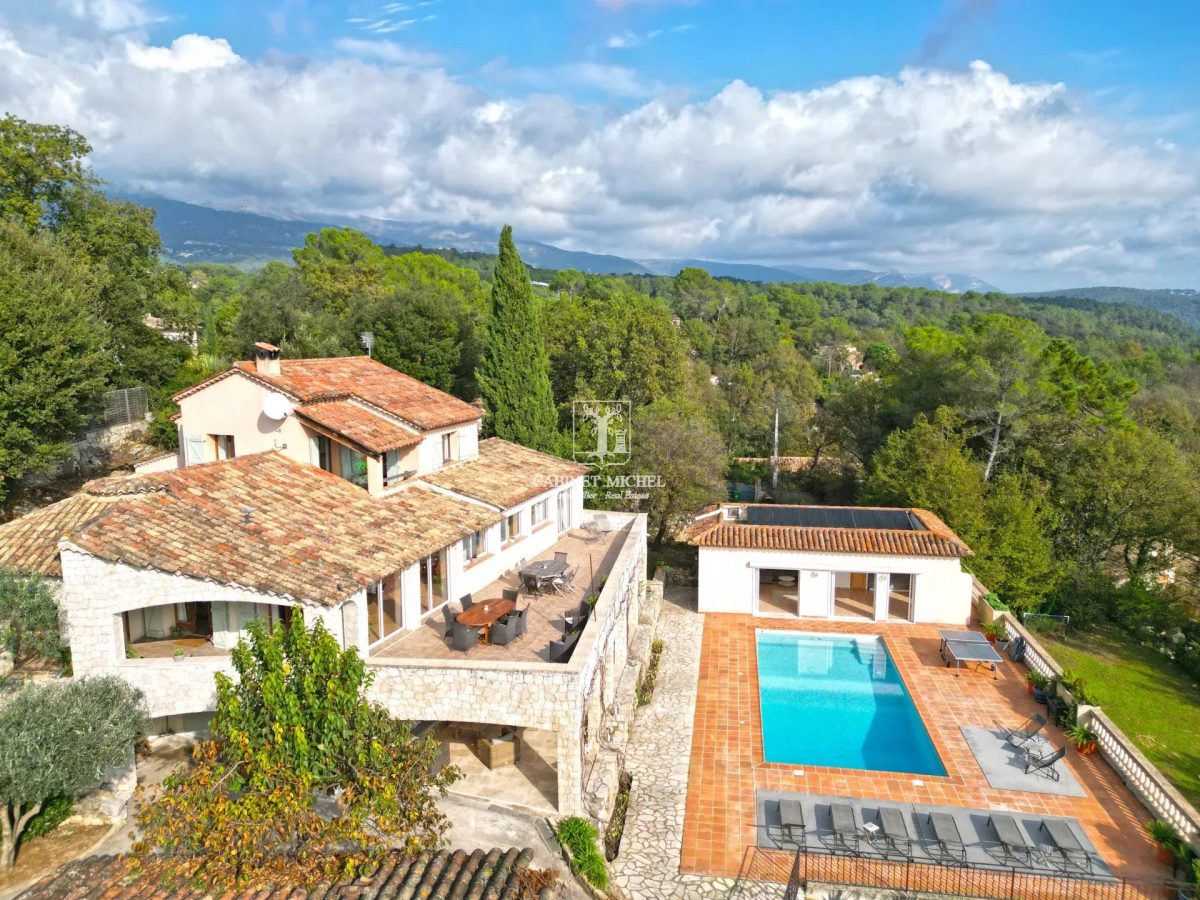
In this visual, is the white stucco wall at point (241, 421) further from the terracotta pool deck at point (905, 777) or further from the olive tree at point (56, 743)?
the terracotta pool deck at point (905, 777)

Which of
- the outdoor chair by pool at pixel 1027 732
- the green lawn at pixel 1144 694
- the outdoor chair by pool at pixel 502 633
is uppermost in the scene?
the outdoor chair by pool at pixel 502 633

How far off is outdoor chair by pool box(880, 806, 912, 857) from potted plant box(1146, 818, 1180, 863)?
5.04 m

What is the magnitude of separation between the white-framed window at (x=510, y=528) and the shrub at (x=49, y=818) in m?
12.3

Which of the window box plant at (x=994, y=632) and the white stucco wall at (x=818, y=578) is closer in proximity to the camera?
the window box plant at (x=994, y=632)

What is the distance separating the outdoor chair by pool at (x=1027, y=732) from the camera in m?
19.5

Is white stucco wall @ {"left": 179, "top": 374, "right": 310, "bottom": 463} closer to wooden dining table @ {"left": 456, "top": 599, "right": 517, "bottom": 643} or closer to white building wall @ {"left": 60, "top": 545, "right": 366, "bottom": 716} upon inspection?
white building wall @ {"left": 60, "top": 545, "right": 366, "bottom": 716}

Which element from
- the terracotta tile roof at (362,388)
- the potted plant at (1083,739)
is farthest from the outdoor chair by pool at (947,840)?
the terracotta tile roof at (362,388)

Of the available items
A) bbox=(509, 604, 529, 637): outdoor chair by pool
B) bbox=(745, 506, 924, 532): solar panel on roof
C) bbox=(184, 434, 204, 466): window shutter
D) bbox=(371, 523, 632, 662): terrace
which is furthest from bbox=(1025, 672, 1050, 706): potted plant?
bbox=(184, 434, 204, 466): window shutter

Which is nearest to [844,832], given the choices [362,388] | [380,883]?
[380,883]

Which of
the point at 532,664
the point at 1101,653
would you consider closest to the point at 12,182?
the point at 532,664

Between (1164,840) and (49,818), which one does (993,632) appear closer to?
(1164,840)

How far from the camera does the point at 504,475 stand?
25391 mm

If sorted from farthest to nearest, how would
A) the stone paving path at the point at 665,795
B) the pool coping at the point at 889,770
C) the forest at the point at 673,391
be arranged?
1. the forest at the point at 673,391
2. the pool coping at the point at 889,770
3. the stone paving path at the point at 665,795

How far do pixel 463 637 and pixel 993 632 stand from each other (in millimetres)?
19846
